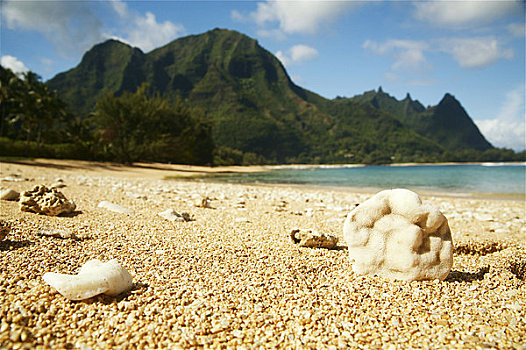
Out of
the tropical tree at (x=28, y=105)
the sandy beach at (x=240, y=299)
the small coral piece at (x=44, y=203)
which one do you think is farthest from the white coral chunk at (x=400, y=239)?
the tropical tree at (x=28, y=105)

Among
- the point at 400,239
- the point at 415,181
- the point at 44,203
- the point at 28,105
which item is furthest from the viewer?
the point at 415,181

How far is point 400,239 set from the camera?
3.08 meters

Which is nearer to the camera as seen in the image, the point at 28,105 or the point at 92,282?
the point at 92,282

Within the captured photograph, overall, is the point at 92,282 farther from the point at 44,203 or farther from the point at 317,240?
the point at 44,203

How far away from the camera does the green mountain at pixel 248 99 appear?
105 meters

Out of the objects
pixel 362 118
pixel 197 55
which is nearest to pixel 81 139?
pixel 362 118

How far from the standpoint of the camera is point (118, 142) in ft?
111

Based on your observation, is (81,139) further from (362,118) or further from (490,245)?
(362,118)

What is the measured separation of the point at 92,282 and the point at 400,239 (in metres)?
2.87

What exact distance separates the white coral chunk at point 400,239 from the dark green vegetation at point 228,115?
34.0 metres

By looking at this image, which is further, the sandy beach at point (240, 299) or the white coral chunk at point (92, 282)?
the white coral chunk at point (92, 282)

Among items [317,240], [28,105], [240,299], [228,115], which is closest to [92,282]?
[240,299]

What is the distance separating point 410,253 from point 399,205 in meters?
0.50

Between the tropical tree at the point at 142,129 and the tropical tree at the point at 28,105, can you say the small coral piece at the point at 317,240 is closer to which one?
the tropical tree at the point at 28,105
